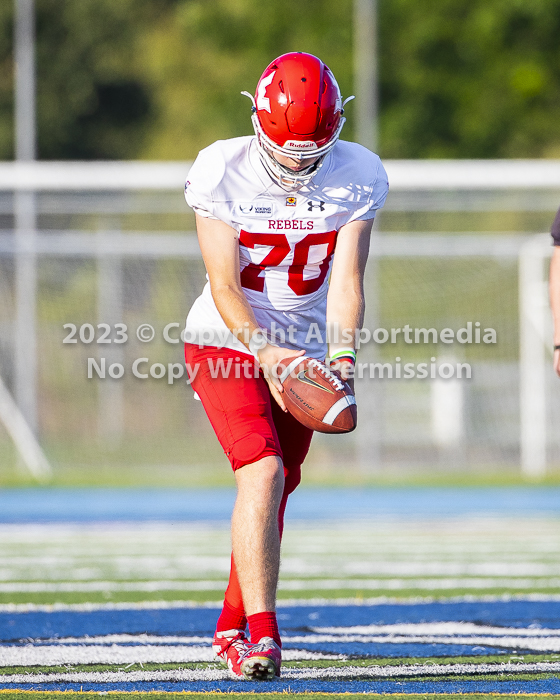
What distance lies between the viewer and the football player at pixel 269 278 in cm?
348

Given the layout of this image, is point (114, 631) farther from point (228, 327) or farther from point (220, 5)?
point (220, 5)

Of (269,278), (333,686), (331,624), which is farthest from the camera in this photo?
(331,624)

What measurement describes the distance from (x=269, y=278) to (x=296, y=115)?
1.80 ft


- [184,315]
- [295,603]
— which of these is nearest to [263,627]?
[295,603]

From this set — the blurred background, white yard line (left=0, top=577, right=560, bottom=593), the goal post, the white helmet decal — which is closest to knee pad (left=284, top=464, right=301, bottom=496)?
the white helmet decal

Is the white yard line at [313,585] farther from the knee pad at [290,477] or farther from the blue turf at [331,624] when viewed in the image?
the knee pad at [290,477]

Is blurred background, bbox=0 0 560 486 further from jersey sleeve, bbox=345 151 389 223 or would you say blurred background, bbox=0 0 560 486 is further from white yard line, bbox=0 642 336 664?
white yard line, bbox=0 642 336 664

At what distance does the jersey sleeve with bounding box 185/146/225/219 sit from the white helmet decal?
213 mm

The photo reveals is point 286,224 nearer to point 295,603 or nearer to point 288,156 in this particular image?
point 288,156

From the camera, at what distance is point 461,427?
1398 centimetres

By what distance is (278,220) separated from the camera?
147 inches

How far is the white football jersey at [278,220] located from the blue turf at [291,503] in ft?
19.4

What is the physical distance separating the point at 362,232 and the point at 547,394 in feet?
35.4

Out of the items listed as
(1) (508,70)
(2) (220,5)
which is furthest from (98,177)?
(2) (220,5)
